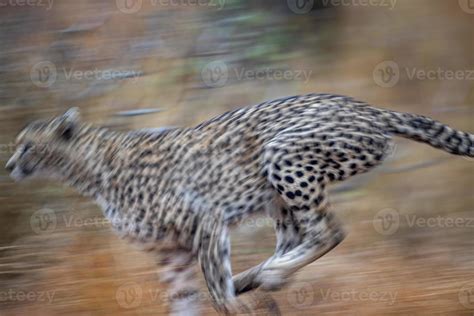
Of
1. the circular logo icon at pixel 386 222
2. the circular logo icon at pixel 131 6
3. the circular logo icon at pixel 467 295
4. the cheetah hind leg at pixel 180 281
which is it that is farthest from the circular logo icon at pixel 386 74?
the cheetah hind leg at pixel 180 281

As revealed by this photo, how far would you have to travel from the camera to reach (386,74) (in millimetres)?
8688

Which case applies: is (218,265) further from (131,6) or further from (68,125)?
(131,6)

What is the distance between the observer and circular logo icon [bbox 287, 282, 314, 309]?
7333 millimetres

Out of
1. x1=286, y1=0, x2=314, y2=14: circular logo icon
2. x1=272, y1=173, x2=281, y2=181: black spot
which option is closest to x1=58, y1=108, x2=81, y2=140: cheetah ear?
x1=272, y1=173, x2=281, y2=181: black spot

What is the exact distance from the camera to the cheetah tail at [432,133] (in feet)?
19.9

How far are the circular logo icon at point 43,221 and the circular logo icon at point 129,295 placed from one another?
95cm

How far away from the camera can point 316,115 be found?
6148 mm

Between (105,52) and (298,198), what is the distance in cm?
359

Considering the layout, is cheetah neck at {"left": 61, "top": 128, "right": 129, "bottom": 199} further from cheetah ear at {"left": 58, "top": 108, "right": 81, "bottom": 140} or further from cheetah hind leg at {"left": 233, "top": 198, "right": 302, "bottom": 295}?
cheetah hind leg at {"left": 233, "top": 198, "right": 302, "bottom": 295}

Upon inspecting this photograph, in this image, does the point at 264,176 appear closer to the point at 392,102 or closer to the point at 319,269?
the point at 319,269

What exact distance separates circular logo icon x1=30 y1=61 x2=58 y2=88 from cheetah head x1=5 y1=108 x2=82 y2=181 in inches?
60.0

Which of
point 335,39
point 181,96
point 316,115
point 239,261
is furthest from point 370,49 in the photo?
point 316,115

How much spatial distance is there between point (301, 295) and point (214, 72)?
7.72 feet

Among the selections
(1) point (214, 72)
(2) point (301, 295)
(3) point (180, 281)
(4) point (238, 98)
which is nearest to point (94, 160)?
(3) point (180, 281)
